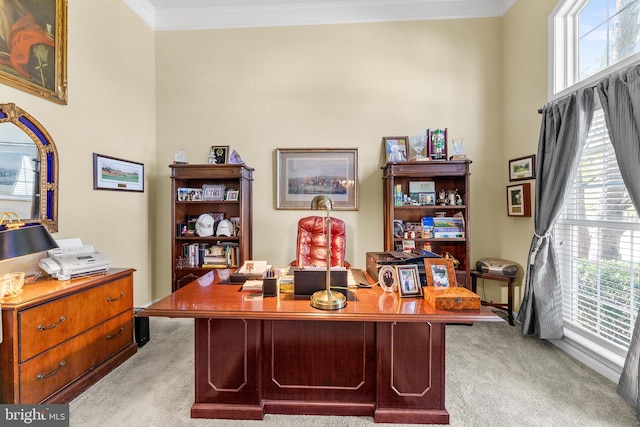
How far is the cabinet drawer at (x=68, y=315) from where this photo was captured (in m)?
1.61

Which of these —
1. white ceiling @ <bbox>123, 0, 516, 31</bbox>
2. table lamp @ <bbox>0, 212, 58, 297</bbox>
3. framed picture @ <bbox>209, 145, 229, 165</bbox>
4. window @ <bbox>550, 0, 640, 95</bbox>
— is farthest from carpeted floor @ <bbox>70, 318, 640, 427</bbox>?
white ceiling @ <bbox>123, 0, 516, 31</bbox>

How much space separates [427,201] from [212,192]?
2.55 metres

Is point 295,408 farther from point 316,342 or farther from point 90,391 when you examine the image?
point 90,391

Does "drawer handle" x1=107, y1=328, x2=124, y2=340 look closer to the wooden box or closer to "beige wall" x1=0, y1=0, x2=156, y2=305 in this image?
"beige wall" x1=0, y1=0, x2=156, y2=305

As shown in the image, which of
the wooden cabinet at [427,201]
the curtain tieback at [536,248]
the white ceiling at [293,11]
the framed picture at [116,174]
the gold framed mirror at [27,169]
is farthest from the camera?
the white ceiling at [293,11]

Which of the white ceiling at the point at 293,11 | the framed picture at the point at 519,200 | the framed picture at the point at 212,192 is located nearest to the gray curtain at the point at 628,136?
the framed picture at the point at 519,200

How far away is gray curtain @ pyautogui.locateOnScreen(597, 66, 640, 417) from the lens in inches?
69.0

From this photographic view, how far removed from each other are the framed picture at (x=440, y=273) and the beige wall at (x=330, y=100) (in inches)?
72.1

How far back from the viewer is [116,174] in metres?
2.96

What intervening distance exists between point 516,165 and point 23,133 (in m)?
4.59

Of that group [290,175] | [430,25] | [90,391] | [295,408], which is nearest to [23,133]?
[90,391]

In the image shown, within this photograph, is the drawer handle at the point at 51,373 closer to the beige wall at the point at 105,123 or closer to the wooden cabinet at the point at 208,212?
the beige wall at the point at 105,123

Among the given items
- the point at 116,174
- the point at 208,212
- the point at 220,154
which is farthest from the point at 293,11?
the point at 116,174

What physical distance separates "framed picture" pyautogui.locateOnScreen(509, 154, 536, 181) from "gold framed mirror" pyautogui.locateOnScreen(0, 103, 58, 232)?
4.46 meters
